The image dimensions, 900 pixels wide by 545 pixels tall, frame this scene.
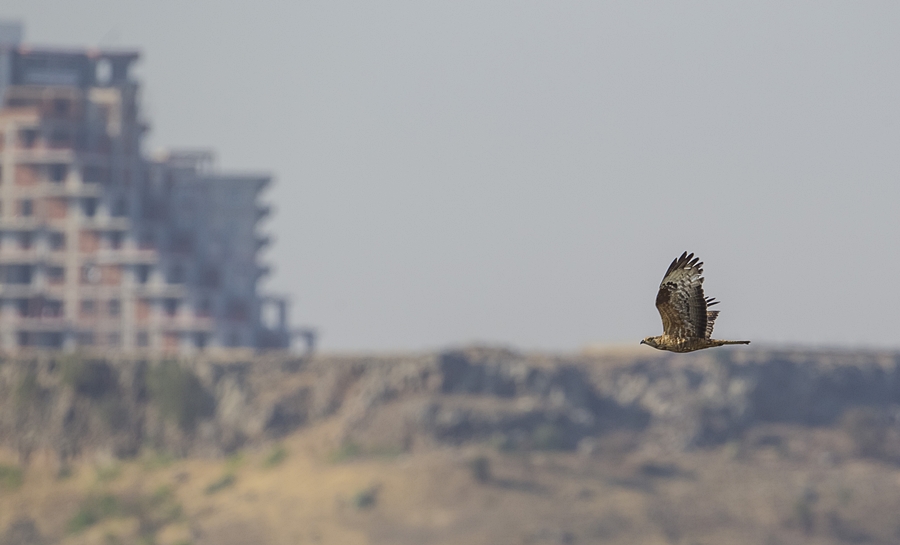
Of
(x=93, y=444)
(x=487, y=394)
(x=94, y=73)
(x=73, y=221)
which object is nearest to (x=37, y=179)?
(x=73, y=221)

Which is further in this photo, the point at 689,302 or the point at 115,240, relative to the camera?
the point at 115,240

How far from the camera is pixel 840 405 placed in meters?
140

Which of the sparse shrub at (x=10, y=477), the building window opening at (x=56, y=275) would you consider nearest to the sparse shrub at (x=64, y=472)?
the sparse shrub at (x=10, y=477)

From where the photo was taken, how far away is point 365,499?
117m

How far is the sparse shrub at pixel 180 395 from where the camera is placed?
140 meters

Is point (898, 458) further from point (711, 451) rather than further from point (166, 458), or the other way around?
point (166, 458)

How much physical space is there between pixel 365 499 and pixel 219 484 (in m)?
16.5

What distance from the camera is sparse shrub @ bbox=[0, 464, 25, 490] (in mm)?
133100

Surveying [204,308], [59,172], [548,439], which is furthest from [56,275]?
[548,439]

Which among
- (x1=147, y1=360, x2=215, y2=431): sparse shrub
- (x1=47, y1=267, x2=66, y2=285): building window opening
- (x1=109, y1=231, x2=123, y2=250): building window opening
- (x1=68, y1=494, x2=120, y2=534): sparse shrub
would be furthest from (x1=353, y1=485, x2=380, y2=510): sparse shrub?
(x1=47, y1=267, x2=66, y2=285): building window opening

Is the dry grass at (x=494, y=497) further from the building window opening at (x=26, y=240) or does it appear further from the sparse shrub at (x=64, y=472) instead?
the building window opening at (x=26, y=240)

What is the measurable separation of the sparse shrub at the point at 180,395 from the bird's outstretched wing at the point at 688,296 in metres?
121

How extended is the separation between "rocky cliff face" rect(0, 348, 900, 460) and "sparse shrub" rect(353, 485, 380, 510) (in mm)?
11161

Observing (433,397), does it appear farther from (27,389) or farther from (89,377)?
(27,389)
